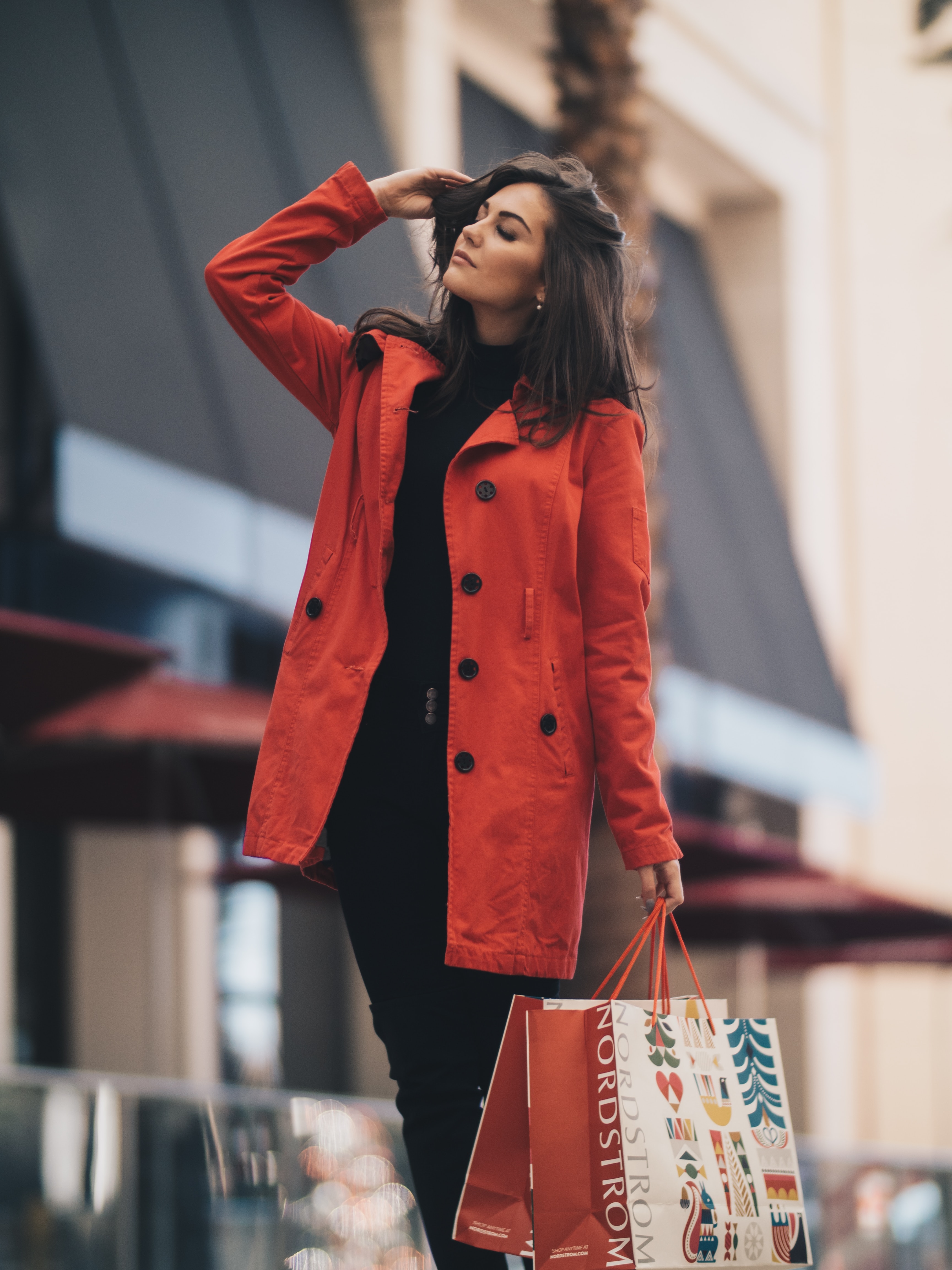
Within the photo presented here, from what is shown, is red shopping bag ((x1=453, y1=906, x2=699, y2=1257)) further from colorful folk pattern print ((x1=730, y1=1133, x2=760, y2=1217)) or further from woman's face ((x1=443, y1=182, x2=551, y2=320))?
woman's face ((x1=443, y1=182, x2=551, y2=320))

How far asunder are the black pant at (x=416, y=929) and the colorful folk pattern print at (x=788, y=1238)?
431 millimetres

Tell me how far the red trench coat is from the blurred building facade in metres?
0.69

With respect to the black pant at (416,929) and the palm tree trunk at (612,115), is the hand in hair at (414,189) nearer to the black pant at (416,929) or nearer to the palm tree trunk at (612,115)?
the black pant at (416,929)

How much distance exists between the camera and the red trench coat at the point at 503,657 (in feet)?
7.78

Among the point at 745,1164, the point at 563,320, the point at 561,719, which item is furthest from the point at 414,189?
the point at 745,1164

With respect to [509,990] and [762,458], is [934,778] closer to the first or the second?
[762,458]

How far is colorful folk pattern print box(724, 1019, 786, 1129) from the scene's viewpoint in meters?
2.41

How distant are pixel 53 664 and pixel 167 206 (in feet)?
14.1

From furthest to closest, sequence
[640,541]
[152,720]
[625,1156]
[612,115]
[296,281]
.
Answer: [612,115] < [152,720] < [296,281] < [640,541] < [625,1156]

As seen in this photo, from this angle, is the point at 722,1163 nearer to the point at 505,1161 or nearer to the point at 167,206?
the point at 505,1161

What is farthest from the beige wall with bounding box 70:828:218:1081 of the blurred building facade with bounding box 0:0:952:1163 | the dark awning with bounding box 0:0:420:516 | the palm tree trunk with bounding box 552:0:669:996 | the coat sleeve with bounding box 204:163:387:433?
the coat sleeve with bounding box 204:163:387:433

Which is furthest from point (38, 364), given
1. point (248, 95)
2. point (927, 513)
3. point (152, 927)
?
point (927, 513)

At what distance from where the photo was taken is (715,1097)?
2383 millimetres

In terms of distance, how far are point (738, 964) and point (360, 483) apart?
13358mm
